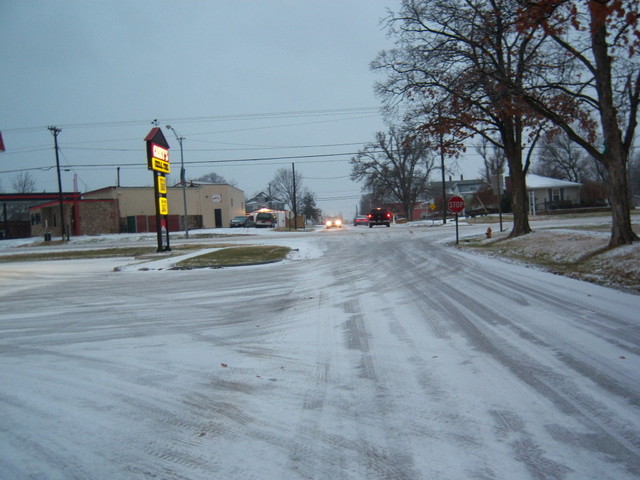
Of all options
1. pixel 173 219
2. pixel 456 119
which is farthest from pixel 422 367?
pixel 173 219

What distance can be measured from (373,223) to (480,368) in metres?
46.4

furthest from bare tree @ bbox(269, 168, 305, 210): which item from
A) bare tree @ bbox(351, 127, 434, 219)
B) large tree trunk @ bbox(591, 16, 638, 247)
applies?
large tree trunk @ bbox(591, 16, 638, 247)

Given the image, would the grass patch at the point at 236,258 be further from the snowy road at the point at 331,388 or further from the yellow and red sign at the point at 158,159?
the snowy road at the point at 331,388

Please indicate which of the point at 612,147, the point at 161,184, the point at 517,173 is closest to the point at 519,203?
the point at 517,173

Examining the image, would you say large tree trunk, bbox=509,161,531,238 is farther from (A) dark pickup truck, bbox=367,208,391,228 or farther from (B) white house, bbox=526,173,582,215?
(B) white house, bbox=526,173,582,215

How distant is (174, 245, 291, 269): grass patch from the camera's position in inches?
714

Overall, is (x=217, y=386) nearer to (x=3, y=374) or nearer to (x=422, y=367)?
(x=422, y=367)

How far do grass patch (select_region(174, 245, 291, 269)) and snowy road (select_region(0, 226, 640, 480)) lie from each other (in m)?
8.16

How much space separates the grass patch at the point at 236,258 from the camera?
18.1 m

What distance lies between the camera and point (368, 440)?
3.65 meters

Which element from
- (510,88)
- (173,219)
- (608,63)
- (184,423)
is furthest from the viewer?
(173,219)

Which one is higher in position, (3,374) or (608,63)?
(608,63)

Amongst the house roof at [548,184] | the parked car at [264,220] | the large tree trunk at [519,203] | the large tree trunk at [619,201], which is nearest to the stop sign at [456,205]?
the large tree trunk at [519,203]

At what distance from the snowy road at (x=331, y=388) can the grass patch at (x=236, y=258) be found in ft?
26.8
